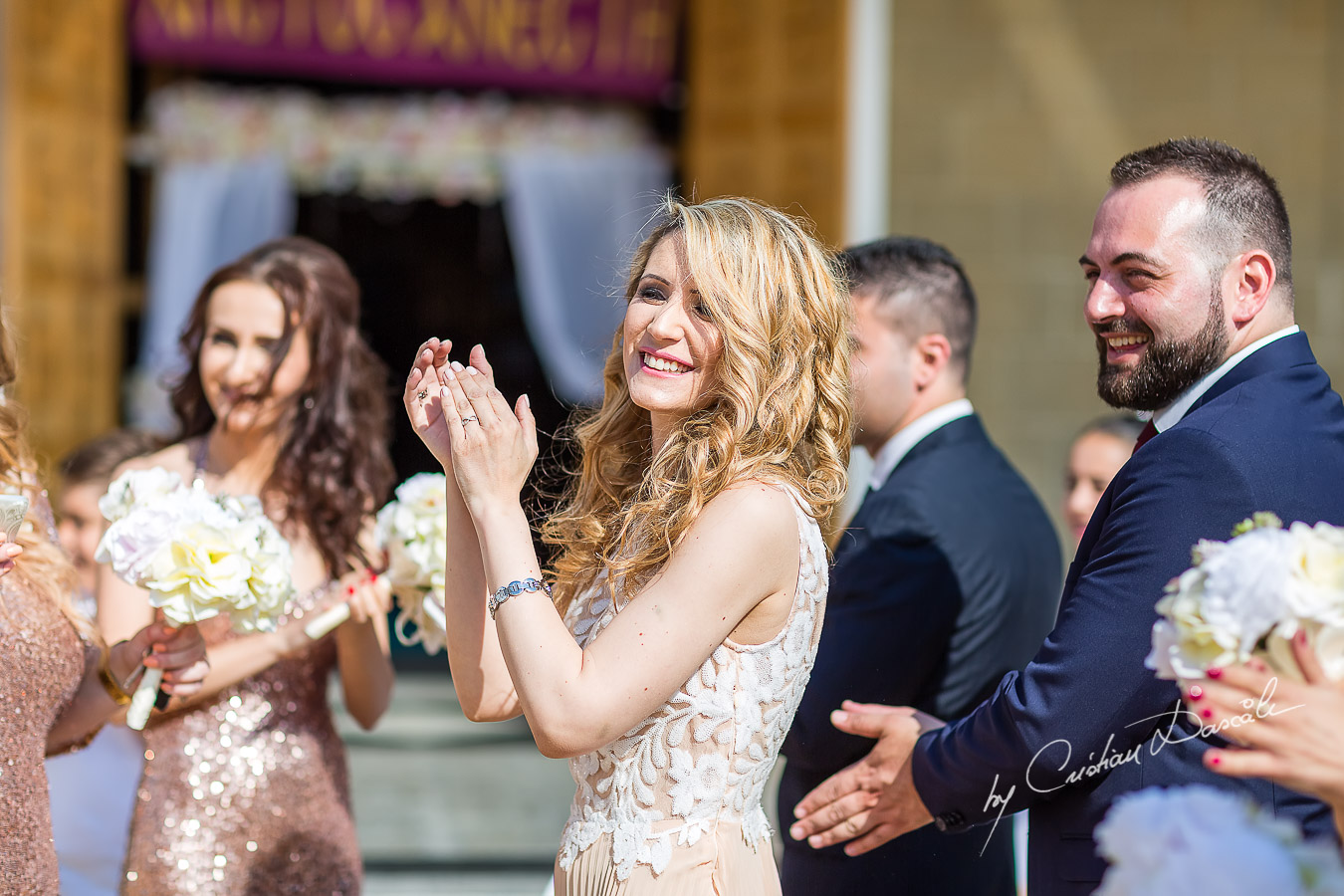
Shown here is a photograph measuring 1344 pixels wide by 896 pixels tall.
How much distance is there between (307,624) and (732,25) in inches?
222

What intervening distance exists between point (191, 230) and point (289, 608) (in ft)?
20.4

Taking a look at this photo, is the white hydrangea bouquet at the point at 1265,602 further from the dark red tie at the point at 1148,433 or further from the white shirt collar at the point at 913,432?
the white shirt collar at the point at 913,432

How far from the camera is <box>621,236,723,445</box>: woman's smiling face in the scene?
2354 millimetres

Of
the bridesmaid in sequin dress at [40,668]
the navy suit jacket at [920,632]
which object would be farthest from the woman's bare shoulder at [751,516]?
the bridesmaid in sequin dress at [40,668]

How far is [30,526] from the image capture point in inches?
105

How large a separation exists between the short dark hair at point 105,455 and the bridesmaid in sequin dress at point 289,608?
90cm

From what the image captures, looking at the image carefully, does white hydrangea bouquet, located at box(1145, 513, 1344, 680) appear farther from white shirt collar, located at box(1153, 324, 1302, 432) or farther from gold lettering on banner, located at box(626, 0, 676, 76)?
gold lettering on banner, located at box(626, 0, 676, 76)

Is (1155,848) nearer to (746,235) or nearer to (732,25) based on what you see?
(746,235)

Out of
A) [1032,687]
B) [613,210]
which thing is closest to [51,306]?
[613,210]

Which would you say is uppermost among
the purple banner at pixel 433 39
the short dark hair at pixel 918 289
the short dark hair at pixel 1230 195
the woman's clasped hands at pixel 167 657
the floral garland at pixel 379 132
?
the purple banner at pixel 433 39

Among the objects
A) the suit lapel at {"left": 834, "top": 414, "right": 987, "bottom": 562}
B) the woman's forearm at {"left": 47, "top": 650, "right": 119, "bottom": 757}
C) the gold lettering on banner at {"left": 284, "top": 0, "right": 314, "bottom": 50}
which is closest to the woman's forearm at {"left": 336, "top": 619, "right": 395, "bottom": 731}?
the woman's forearm at {"left": 47, "top": 650, "right": 119, "bottom": 757}

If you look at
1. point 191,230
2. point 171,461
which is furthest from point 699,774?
point 191,230

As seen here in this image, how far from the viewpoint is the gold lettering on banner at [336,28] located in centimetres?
849

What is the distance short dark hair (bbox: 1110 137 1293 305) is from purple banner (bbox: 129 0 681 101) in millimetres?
6461
